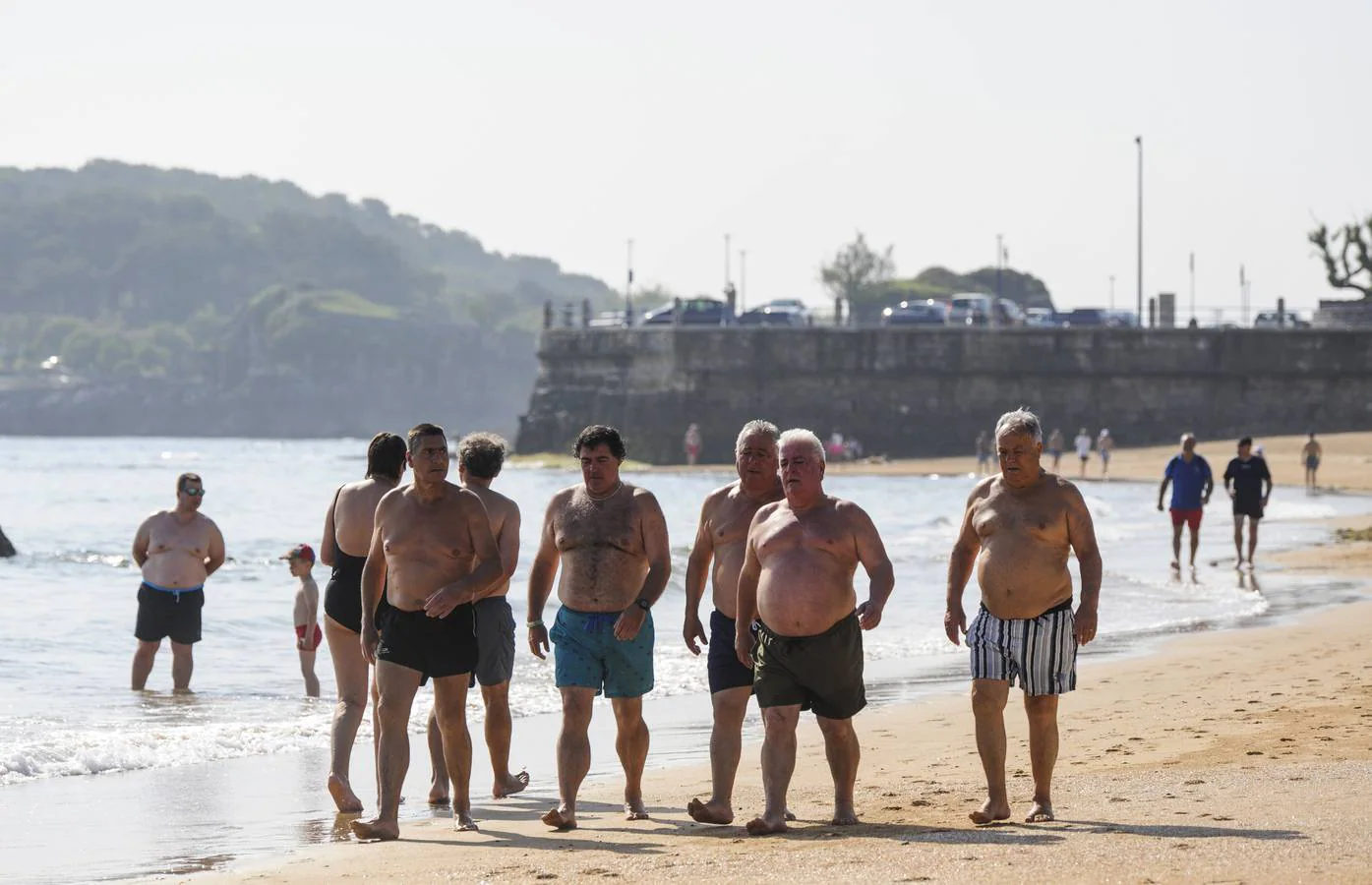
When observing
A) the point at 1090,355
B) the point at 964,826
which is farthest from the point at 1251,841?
the point at 1090,355

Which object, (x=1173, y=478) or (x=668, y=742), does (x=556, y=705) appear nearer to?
(x=668, y=742)

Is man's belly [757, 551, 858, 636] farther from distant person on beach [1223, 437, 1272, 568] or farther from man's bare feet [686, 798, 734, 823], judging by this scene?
distant person on beach [1223, 437, 1272, 568]

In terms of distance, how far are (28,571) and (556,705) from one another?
47.0 feet

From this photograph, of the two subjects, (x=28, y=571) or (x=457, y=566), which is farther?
(x=28, y=571)

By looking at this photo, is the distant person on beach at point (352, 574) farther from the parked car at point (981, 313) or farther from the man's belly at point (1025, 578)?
the parked car at point (981, 313)

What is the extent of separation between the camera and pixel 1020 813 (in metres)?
6.92

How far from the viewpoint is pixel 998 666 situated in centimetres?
694

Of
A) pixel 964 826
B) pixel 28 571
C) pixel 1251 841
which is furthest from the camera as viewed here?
pixel 28 571

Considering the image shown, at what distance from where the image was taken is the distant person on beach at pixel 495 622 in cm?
743

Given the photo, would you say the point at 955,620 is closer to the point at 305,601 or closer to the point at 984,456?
the point at 305,601

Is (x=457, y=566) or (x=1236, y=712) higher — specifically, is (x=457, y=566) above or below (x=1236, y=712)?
above

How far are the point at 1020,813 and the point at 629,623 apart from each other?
1550 mm

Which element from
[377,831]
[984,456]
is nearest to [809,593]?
[377,831]

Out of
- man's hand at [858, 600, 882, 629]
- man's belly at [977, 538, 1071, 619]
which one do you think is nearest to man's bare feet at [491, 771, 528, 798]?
man's hand at [858, 600, 882, 629]
